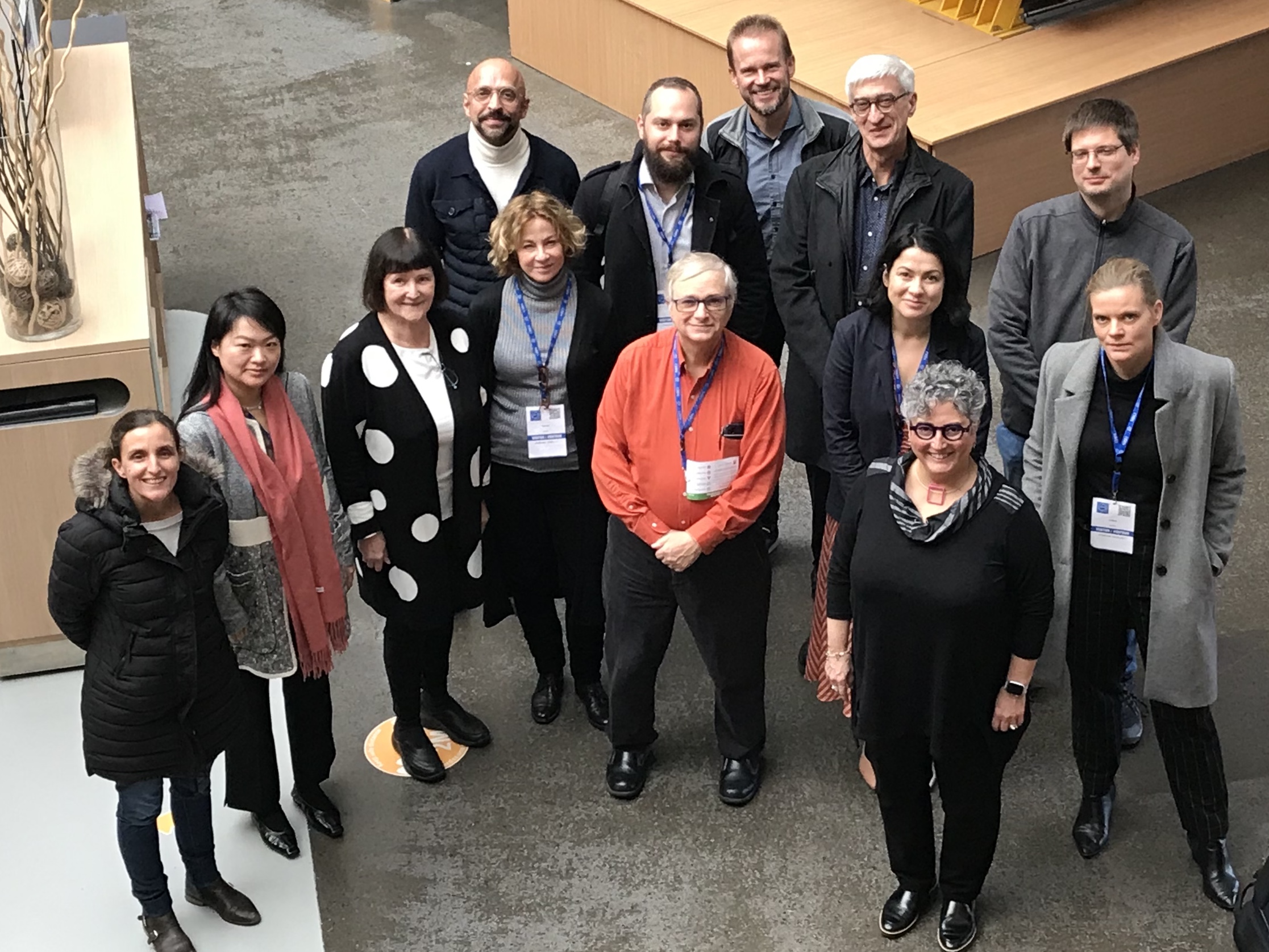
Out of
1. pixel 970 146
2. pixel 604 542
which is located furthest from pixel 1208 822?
pixel 970 146

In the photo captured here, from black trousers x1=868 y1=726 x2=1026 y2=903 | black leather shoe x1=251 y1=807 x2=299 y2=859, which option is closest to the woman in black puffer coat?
black leather shoe x1=251 y1=807 x2=299 y2=859

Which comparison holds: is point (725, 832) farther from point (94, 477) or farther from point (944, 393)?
point (94, 477)

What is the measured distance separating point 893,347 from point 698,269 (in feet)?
1.72

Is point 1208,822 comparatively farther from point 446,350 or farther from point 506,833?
point 446,350

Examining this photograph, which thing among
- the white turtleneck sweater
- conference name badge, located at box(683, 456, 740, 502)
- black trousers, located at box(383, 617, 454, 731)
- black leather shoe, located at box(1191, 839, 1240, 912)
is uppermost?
the white turtleneck sweater

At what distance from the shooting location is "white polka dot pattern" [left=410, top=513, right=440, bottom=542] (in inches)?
154

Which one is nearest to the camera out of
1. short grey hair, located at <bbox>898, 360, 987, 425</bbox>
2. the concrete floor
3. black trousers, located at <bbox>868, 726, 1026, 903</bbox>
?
short grey hair, located at <bbox>898, 360, 987, 425</bbox>

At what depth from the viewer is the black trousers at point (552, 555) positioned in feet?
13.6

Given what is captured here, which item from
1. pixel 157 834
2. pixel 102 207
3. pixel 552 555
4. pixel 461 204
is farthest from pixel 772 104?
pixel 157 834

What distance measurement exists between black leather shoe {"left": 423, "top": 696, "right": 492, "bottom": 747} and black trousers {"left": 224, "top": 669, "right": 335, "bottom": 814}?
38 centimetres

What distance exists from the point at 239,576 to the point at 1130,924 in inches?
87.2

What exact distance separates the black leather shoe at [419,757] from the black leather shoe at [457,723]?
0.11m

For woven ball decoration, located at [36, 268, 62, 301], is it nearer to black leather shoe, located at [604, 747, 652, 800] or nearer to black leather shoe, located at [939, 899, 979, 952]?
black leather shoe, located at [604, 747, 652, 800]

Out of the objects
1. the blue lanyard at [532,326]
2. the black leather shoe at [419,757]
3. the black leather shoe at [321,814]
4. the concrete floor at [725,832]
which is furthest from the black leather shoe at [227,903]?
the blue lanyard at [532,326]
